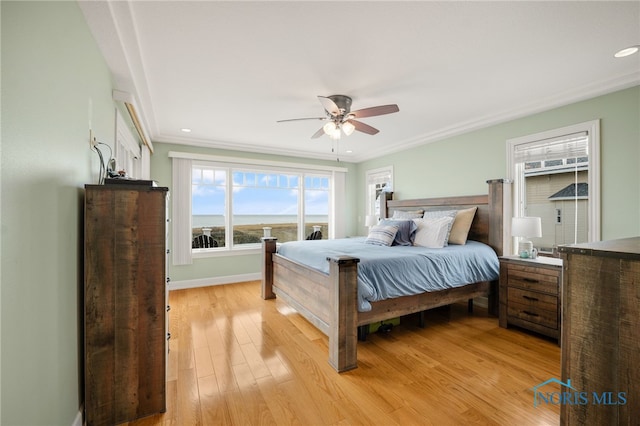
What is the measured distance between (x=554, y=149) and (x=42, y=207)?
4324mm

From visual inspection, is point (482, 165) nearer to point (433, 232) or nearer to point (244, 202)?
point (433, 232)

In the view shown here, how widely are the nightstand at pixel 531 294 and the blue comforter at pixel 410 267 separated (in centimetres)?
25

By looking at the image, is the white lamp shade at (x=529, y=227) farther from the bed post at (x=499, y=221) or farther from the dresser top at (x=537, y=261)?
the bed post at (x=499, y=221)

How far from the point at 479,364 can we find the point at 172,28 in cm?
339

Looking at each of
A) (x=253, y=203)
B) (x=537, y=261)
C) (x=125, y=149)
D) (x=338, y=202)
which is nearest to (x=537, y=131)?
(x=537, y=261)

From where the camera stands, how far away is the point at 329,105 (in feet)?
8.32

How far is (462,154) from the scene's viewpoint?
Result: 394cm

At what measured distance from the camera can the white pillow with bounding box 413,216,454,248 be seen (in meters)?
3.21

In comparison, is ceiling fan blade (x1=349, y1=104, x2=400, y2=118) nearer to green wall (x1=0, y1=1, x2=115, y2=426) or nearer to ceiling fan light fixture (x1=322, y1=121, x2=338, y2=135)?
ceiling fan light fixture (x1=322, y1=121, x2=338, y2=135)

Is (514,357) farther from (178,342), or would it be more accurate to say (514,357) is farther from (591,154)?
(178,342)

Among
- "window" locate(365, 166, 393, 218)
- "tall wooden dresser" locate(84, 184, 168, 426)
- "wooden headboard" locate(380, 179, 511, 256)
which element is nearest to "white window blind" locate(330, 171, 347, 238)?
"window" locate(365, 166, 393, 218)

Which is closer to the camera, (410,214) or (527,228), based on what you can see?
(527,228)

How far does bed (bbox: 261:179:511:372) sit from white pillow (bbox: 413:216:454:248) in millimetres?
548

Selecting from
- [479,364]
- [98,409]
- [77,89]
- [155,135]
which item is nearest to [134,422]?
[98,409]
